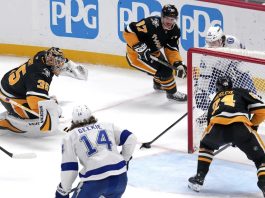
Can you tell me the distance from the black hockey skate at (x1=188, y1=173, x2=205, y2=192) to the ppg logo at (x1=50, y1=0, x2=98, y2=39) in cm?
326

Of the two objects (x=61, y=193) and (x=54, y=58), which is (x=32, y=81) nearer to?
(x=54, y=58)

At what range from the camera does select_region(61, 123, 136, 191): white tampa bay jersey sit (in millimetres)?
5805

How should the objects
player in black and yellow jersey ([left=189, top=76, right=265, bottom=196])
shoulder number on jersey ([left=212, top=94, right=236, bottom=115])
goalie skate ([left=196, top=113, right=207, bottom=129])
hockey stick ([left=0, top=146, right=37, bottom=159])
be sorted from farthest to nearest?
1. goalie skate ([left=196, top=113, right=207, bottom=129])
2. hockey stick ([left=0, top=146, right=37, bottom=159])
3. shoulder number on jersey ([left=212, top=94, right=236, bottom=115])
4. player in black and yellow jersey ([left=189, top=76, right=265, bottom=196])

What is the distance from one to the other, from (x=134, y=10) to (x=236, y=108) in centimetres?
302

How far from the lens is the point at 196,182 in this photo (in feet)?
22.3

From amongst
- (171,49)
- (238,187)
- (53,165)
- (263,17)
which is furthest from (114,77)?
(238,187)

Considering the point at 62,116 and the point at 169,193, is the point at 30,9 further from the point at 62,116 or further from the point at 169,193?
the point at 169,193

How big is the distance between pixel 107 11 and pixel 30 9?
0.82m

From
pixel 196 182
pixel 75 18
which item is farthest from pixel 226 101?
pixel 75 18

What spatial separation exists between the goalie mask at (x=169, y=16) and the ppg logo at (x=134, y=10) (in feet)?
2.70

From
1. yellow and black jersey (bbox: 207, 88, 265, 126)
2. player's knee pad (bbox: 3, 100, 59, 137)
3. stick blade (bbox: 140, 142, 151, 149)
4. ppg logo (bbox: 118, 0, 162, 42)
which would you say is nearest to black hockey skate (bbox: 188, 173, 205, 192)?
yellow and black jersey (bbox: 207, 88, 265, 126)

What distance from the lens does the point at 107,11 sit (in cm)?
971

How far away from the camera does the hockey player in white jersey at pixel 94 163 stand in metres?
5.80

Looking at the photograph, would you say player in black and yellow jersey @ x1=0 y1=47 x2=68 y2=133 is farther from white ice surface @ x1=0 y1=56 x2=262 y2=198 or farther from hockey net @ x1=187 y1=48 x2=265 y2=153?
hockey net @ x1=187 y1=48 x2=265 y2=153
